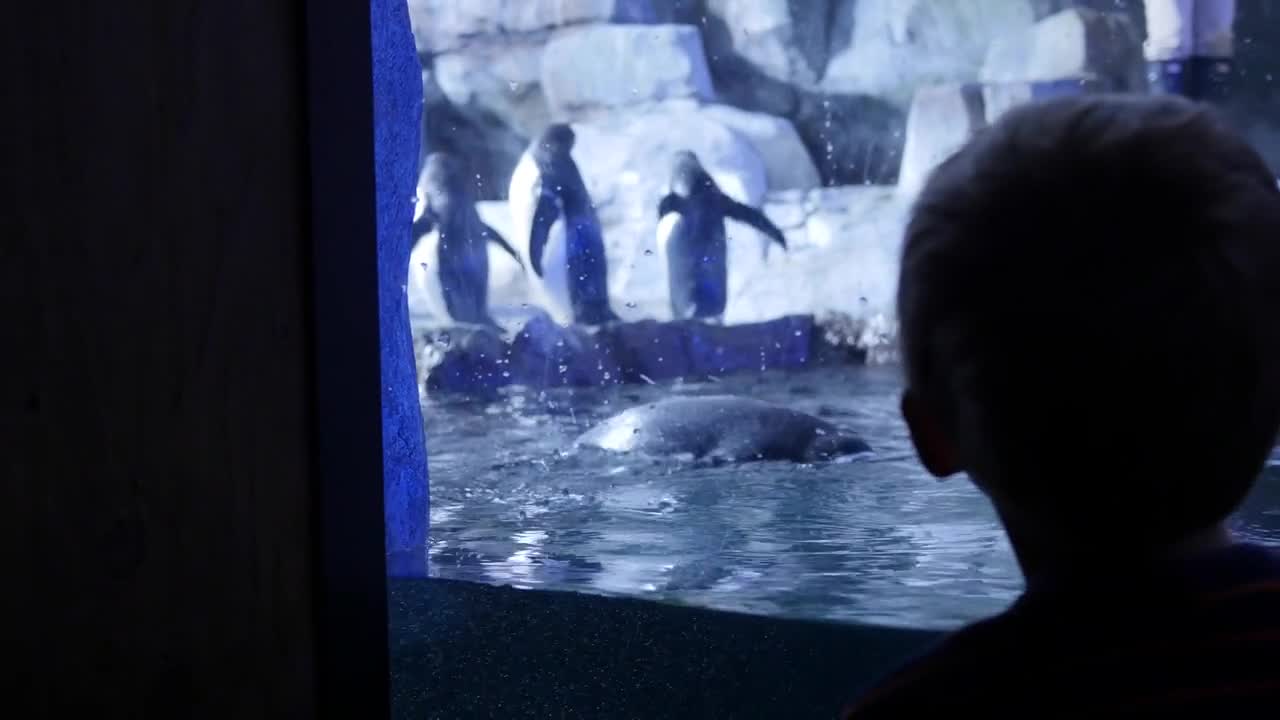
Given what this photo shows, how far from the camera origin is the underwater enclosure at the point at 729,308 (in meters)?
2.17

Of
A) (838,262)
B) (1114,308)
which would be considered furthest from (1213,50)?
(1114,308)

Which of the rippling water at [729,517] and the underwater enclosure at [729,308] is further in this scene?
the underwater enclosure at [729,308]

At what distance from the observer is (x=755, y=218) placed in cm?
285

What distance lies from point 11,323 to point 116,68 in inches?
7.1

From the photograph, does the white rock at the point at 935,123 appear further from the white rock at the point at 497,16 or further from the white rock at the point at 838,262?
the white rock at the point at 497,16

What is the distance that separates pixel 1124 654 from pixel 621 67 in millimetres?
2578

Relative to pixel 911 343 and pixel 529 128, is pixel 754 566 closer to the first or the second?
pixel 529 128

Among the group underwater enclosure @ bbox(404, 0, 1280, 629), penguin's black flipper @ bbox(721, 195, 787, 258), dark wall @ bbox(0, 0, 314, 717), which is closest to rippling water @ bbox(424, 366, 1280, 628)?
underwater enclosure @ bbox(404, 0, 1280, 629)

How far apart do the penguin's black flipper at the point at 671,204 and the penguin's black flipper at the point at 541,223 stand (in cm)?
28

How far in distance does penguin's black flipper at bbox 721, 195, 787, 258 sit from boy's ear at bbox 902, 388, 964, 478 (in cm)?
219

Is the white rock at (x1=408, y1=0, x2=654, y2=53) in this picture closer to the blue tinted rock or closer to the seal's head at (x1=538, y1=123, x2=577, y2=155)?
the seal's head at (x1=538, y1=123, x2=577, y2=155)

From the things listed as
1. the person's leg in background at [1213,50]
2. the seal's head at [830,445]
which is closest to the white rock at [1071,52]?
the person's leg in background at [1213,50]

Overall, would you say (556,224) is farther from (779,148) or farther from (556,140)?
(779,148)

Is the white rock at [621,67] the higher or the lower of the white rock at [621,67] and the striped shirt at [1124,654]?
the higher
